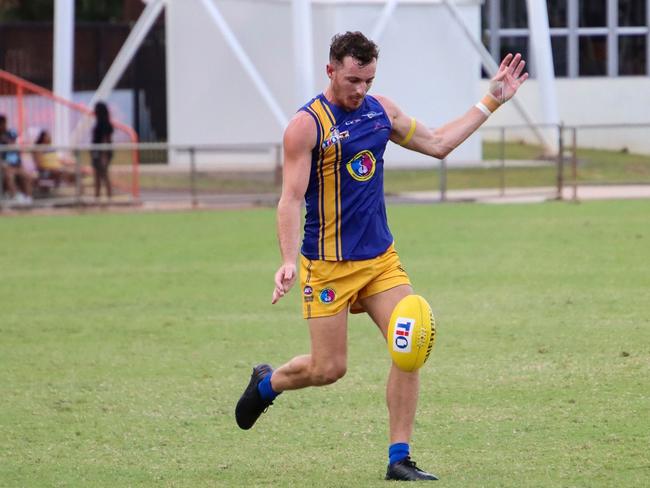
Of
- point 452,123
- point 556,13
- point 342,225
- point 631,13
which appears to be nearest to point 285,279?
point 342,225

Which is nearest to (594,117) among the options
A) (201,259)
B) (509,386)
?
(201,259)

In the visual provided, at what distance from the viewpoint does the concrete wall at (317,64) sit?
29.7 m

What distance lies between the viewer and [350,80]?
6547 millimetres

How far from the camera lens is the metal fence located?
23.3 metres

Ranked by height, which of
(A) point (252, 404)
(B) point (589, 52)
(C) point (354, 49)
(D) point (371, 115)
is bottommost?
(A) point (252, 404)

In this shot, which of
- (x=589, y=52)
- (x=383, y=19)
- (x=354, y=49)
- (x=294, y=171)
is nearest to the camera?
(x=354, y=49)

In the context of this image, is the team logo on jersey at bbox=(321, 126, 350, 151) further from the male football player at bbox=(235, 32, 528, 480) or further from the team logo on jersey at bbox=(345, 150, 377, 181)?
the team logo on jersey at bbox=(345, 150, 377, 181)

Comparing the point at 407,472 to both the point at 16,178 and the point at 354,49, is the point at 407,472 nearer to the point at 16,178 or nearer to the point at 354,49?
the point at 354,49

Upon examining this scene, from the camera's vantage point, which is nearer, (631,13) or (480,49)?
(480,49)

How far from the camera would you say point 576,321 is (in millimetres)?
11117

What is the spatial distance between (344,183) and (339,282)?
487 millimetres

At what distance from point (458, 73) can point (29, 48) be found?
1722cm

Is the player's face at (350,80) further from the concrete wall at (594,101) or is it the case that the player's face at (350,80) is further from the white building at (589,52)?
the white building at (589,52)

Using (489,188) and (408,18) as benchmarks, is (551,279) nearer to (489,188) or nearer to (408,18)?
(489,188)
